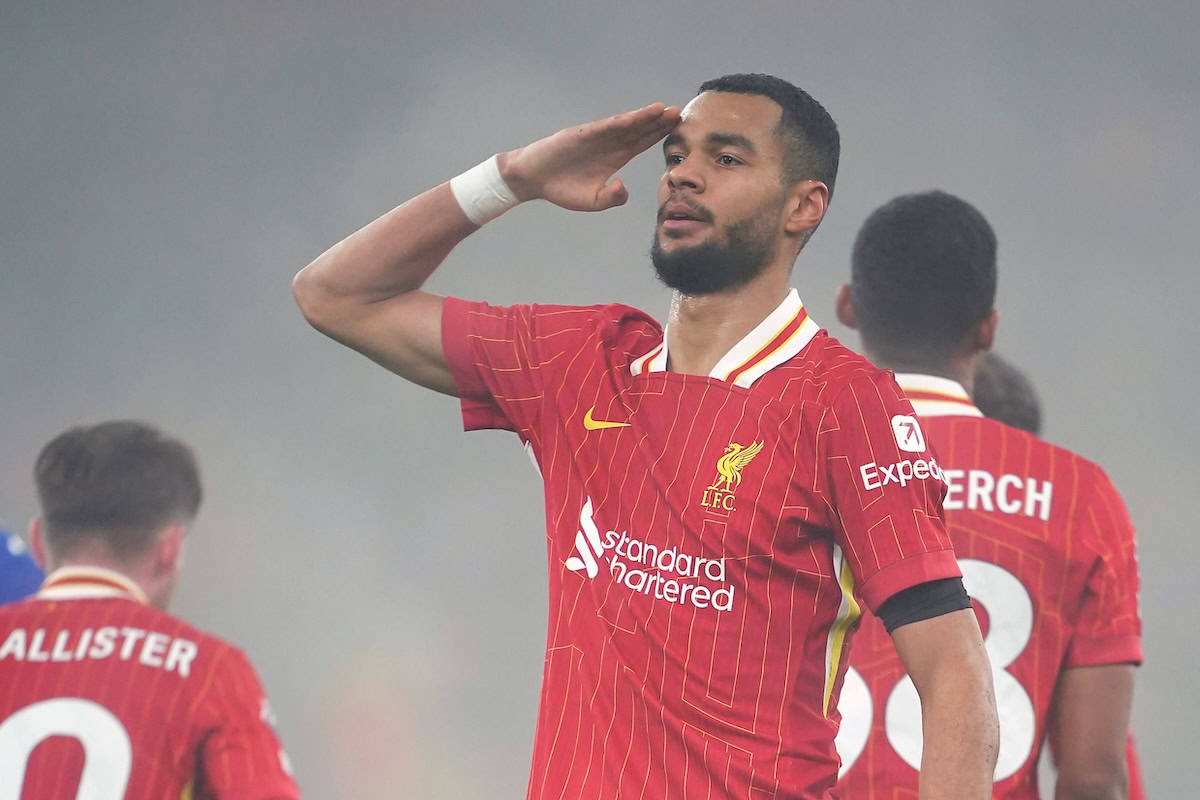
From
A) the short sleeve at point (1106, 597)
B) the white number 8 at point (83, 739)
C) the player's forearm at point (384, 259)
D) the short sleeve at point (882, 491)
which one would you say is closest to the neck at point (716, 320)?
the short sleeve at point (882, 491)

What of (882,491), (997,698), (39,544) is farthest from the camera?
(39,544)

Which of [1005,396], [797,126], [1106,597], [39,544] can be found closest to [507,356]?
[797,126]

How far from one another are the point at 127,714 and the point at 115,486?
576 mm

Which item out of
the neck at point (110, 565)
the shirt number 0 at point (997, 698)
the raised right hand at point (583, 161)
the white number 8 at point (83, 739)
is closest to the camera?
the raised right hand at point (583, 161)

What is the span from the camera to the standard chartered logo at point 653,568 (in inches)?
78.0

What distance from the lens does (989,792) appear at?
182 cm

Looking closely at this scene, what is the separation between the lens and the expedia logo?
1.93 m

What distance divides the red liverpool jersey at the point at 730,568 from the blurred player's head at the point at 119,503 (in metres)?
1.46

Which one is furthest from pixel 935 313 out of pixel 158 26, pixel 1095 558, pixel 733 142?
pixel 158 26

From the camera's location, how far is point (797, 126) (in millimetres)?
2252

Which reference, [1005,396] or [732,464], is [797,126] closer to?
[732,464]

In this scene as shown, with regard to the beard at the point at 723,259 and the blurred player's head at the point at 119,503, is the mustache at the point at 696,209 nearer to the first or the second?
the beard at the point at 723,259

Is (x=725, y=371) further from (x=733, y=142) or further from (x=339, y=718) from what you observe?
(x=339, y=718)

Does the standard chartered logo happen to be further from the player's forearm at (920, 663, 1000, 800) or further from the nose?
the nose
